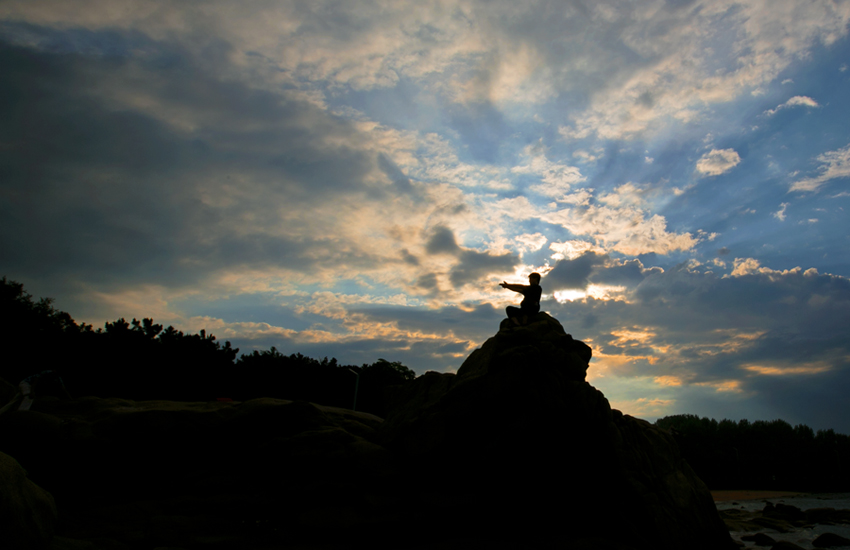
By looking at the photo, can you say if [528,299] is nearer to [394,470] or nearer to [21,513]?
[394,470]

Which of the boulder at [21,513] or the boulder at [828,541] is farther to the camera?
the boulder at [828,541]

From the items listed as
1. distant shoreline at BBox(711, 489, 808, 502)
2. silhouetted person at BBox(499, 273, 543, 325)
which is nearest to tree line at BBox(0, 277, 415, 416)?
silhouetted person at BBox(499, 273, 543, 325)

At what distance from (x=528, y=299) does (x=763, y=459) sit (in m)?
70.7

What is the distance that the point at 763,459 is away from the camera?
215 ft

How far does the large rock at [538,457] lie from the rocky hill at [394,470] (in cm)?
4

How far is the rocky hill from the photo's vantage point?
37.3 feet

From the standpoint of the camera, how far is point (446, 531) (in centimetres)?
1166

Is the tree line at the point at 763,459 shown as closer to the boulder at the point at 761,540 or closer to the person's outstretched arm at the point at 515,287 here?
the boulder at the point at 761,540

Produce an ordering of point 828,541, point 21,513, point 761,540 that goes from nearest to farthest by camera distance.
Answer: point 21,513, point 761,540, point 828,541

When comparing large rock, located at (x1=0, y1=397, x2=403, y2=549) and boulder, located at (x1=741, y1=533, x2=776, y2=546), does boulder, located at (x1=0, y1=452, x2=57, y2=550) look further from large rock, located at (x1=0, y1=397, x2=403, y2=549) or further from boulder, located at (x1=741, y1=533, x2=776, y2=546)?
boulder, located at (x1=741, y1=533, x2=776, y2=546)

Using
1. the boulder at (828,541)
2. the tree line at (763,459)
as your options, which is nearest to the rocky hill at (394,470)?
the boulder at (828,541)

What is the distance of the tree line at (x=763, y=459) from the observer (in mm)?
65125

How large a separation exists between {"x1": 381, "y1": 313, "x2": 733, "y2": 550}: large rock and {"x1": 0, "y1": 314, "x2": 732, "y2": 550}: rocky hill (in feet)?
0.12

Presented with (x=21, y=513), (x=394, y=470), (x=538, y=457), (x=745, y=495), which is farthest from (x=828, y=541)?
(x=745, y=495)
